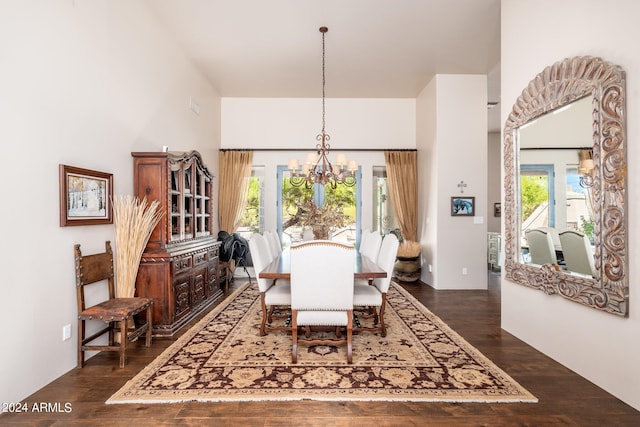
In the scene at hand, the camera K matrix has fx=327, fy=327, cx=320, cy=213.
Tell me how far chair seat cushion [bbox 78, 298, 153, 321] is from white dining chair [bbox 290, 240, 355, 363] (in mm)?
1283

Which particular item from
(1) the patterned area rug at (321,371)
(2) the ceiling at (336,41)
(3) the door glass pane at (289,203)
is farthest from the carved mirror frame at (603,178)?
(3) the door glass pane at (289,203)

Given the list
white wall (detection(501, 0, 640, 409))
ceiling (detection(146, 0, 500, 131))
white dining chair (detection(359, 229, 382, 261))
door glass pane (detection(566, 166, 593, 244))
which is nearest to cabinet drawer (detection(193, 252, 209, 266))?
white dining chair (detection(359, 229, 382, 261))

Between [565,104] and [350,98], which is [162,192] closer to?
[565,104]

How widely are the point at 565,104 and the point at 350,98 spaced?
4.30 metres

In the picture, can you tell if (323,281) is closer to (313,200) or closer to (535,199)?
(535,199)

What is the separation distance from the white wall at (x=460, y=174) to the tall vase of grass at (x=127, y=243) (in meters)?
4.31

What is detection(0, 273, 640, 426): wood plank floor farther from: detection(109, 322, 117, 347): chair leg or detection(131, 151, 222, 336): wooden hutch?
A: detection(131, 151, 222, 336): wooden hutch

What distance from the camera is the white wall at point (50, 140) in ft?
6.74

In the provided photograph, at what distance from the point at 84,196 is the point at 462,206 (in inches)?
199

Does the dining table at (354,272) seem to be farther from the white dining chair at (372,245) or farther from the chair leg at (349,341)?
the white dining chair at (372,245)

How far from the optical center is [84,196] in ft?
8.80

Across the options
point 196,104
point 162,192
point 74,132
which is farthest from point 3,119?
point 196,104

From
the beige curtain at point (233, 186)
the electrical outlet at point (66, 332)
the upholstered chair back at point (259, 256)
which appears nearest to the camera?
the electrical outlet at point (66, 332)

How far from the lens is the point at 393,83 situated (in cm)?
572
